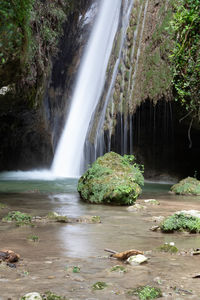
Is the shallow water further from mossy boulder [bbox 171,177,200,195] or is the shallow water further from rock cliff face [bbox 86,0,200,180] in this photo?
rock cliff face [bbox 86,0,200,180]

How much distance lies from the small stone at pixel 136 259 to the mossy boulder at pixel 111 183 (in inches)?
206

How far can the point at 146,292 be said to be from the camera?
8.68ft

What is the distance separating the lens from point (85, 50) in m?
26.9

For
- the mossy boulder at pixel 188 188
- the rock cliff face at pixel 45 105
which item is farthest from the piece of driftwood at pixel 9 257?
the rock cliff face at pixel 45 105

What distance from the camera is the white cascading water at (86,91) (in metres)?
23.2

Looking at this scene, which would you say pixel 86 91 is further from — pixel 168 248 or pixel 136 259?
pixel 136 259

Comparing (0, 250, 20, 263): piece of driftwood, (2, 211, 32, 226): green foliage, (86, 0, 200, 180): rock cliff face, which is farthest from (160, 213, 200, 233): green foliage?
(86, 0, 200, 180): rock cliff face

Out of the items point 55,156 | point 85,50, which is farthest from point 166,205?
point 85,50

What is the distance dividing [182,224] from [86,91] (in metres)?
20.9

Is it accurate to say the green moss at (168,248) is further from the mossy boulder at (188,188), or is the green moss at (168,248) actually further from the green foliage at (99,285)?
the mossy boulder at (188,188)

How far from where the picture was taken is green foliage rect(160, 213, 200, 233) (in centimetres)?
538

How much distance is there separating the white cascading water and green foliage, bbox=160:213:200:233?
16.6 m

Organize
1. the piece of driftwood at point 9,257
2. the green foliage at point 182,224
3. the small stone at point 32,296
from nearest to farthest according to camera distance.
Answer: the small stone at point 32,296
the piece of driftwood at point 9,257
the green foliage at point 182,224

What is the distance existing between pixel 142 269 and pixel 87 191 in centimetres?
634
